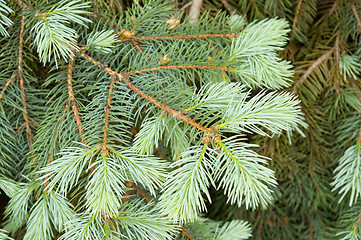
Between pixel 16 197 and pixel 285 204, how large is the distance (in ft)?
2.60

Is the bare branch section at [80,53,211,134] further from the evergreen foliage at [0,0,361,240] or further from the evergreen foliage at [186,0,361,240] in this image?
the evergreen foliage at [186,0,361,240]

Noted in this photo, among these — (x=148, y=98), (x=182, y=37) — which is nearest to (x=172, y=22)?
(x=182, y=37)

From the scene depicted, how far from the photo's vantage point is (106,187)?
39cm

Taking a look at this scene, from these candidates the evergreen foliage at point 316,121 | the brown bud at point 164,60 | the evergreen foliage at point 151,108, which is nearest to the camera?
the evergreen foliage at point 151,108

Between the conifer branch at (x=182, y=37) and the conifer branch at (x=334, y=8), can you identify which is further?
the conifer branch at (x=334, y=8)

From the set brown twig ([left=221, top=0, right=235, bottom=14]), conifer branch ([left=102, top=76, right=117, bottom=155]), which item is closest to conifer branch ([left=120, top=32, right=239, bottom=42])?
conifer branch ([left=102, top=76, right=117, bottom=155])

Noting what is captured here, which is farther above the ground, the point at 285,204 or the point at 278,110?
the point at 278,110

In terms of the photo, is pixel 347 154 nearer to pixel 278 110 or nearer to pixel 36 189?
pixel 278 110

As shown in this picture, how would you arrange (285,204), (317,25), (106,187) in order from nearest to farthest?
(106,187), (317,25), (285,204)

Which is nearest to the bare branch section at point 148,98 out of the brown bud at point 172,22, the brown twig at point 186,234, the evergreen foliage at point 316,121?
the brown bud at point 172,22

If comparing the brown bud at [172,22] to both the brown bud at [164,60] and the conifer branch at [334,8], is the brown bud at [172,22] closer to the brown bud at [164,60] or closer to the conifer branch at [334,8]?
the brown bud at [164,60]

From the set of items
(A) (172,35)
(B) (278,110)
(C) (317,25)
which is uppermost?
(C) (317,25)

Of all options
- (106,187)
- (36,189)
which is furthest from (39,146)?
(106,187)

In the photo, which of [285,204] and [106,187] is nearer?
[106,187]
